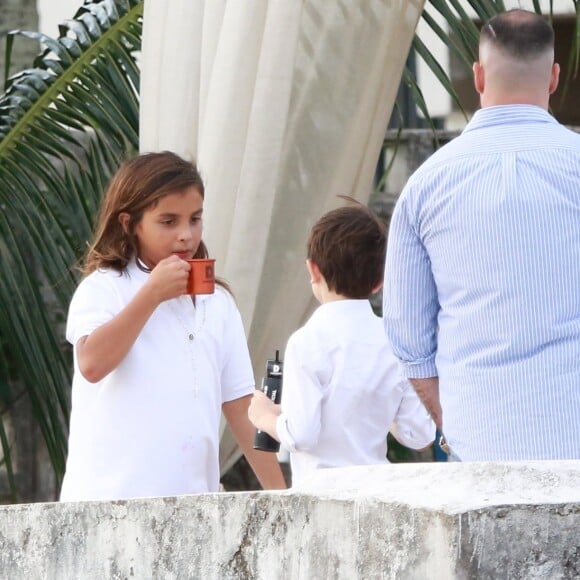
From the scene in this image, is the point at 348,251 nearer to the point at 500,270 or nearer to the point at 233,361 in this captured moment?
the point at 233,361

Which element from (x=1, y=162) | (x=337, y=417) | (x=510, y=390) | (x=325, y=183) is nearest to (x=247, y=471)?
(x=1, y=162)

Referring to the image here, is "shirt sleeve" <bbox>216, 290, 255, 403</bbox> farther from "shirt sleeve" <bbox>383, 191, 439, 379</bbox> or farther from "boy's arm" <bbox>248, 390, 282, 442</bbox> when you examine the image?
"shirt sleeve" <bbox>383, 191, 439, 379</bbox>

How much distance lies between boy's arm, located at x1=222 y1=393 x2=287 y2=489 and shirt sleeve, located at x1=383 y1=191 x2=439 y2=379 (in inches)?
26.4

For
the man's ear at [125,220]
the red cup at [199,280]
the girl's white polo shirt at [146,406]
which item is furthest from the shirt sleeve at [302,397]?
the man's ear at [125,220]

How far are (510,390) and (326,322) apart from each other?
81 cm

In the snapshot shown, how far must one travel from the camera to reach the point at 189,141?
4.30 m

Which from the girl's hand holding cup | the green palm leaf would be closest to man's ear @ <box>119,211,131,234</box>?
the girl's hand holding cup

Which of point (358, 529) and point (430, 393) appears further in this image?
point (430, 393)

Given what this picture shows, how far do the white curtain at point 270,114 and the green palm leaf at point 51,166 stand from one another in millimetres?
983

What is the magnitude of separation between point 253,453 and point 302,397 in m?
0.25

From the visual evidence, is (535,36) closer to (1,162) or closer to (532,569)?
(532,569)

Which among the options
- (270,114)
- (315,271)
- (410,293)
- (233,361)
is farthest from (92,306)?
(270,114)

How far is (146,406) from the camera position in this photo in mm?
3133

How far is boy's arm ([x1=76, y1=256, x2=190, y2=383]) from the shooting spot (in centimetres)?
305
